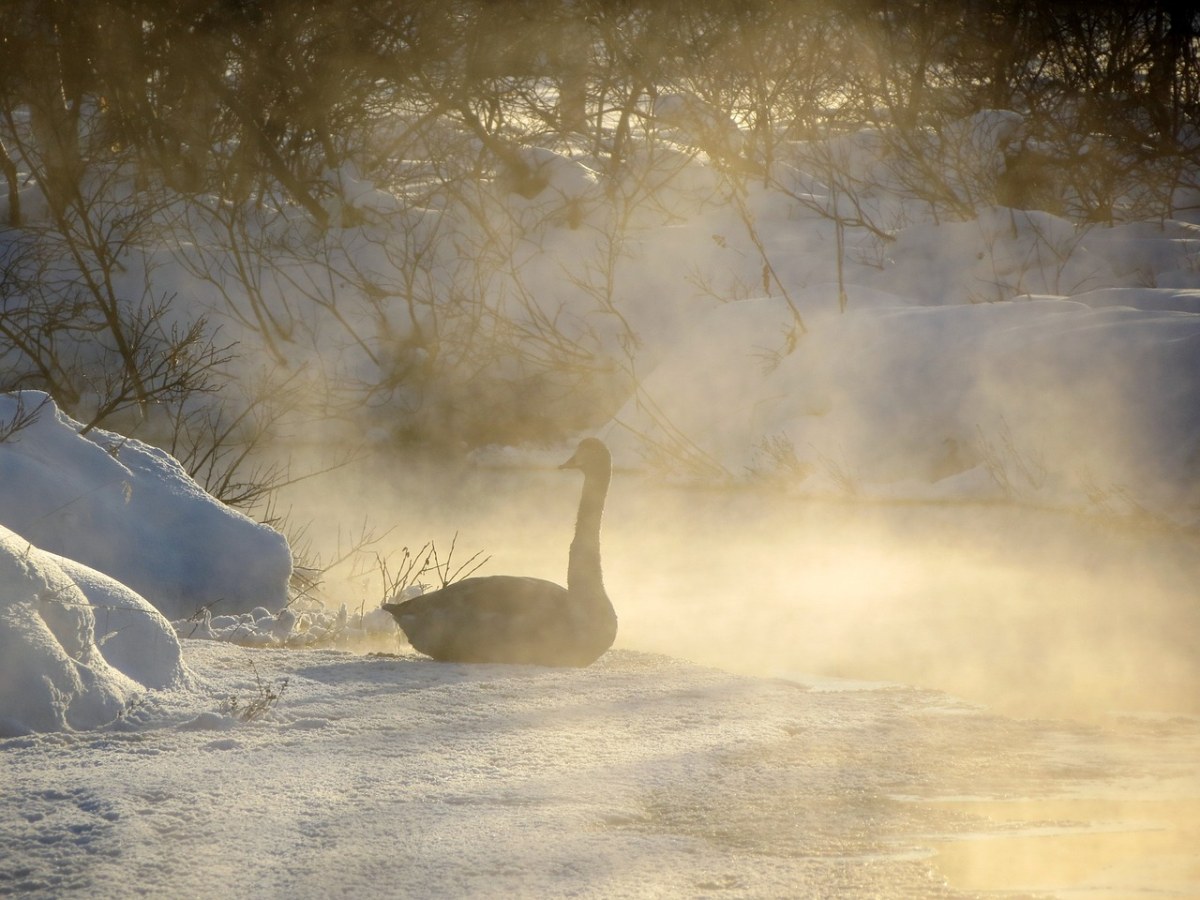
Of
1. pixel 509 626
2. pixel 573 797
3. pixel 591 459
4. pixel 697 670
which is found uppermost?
pixel 591 459

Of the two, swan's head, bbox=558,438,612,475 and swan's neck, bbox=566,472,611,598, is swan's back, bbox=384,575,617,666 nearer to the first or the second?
swan's neck, bbox=566,472,611,598

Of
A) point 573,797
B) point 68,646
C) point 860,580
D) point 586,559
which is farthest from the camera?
point 860,580

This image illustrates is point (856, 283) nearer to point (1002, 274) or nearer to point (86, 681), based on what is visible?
point (1002, 274)

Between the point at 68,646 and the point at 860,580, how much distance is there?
652 centimetres

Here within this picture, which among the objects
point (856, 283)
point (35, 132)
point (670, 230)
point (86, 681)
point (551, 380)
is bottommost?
point (86, 681)

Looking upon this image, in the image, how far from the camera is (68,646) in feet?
14.2

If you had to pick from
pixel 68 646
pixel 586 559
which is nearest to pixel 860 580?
pixel 586 559

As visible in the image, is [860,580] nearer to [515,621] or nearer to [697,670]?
[697,670]

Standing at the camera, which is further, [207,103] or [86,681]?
[207,103]

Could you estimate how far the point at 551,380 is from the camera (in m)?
17.8

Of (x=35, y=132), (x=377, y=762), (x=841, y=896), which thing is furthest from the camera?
(x=35, y=132)

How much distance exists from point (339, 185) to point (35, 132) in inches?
175

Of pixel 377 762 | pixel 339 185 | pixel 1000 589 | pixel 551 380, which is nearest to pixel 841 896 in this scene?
pixel 377 762

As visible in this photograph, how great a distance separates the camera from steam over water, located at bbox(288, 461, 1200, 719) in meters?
6.93
